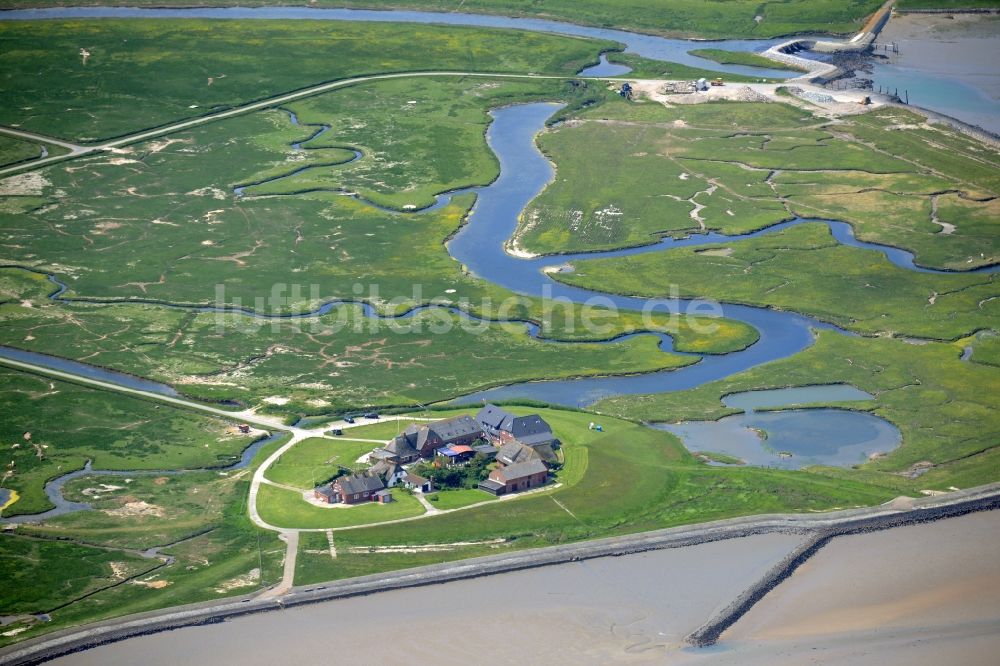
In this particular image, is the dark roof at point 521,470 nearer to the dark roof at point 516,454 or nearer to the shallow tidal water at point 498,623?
the dark roof at point 516,454

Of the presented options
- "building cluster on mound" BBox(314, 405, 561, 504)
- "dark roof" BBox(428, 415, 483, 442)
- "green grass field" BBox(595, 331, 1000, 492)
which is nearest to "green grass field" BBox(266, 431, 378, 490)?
"building cluster on mound" BBox(314, 405, 561, 504)

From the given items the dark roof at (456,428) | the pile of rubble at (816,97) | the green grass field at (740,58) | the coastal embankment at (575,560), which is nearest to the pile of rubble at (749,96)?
the pile of rubble at (816,97)

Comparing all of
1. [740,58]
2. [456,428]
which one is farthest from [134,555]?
[740,58]

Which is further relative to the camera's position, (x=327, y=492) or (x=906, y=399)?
(x=906, y=399)

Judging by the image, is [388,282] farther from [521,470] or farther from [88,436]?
[521,470]

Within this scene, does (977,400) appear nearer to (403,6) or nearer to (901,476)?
(901,476)

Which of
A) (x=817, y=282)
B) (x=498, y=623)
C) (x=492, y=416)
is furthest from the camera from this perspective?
(x=817, y=282)

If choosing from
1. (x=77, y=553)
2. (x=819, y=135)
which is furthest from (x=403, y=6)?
(x=77, y=553)

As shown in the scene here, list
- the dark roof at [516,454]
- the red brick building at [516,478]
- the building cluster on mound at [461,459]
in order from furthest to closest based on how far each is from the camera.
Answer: the dark roof at [516,454] < the red brick building at [516,478] < the building cluster on mound at [461,459]
